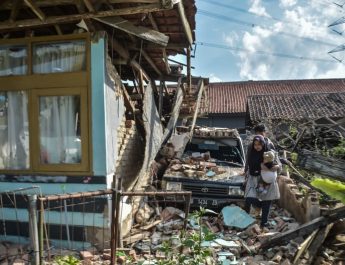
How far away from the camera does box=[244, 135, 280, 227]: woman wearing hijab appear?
6938 millimetres

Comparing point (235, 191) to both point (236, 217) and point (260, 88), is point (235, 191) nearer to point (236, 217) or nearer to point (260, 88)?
point (236, 217)

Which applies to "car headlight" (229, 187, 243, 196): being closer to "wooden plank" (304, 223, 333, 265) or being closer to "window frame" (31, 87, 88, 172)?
"wooden plank" (304, 223, 333, 265)

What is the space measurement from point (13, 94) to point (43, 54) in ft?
2.83

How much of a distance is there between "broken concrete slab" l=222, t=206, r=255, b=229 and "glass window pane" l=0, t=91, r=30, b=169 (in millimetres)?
3765

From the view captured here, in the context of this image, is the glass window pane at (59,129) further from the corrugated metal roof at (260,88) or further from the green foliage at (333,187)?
the corrugated metal roof at (260,88)

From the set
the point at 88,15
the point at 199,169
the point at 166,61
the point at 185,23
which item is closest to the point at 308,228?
the point at 199,169

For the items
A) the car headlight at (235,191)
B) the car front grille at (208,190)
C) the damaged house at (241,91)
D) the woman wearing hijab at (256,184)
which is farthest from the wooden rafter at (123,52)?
the damaged house at (241,91)

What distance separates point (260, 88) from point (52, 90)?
107 feet

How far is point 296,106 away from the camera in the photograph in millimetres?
24547

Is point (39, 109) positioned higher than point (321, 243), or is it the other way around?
point (39, 109)

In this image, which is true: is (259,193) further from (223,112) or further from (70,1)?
(223,112)

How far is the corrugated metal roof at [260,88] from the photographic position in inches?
1335

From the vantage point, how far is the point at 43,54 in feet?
20.8

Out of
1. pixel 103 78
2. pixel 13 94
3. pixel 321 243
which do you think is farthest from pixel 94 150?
pixel 321 243
